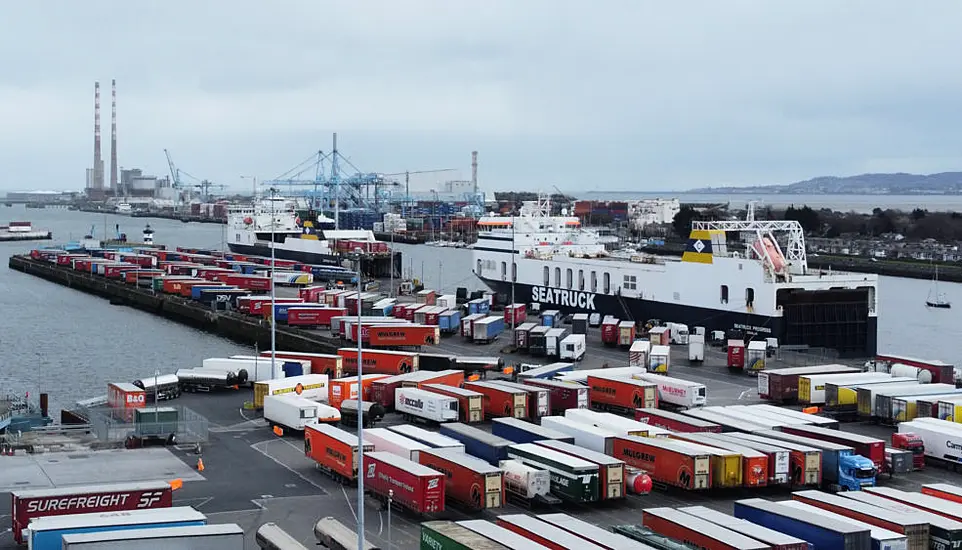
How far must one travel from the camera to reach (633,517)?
1925cm

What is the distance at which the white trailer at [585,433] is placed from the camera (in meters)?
22.5

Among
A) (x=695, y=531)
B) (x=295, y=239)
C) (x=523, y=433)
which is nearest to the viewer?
(x=695, y=531)

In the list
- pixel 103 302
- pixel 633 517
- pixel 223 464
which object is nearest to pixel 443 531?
pixel 633 517

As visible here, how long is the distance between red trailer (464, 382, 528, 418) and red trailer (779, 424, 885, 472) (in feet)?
20.0

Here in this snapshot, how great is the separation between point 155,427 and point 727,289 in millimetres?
23708

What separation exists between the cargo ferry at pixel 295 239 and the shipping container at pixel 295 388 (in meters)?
40.7

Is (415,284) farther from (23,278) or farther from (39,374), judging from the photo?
(23,278)

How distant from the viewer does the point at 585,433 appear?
23.0 metres

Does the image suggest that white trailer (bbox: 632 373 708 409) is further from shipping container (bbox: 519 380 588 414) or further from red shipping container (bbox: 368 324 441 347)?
red shipping container (bbox: 368 324 441 347)

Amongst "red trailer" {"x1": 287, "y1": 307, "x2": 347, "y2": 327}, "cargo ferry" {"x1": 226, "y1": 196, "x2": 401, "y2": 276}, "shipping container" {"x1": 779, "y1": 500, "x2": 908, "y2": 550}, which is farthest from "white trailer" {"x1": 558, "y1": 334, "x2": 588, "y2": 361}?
"cargo ferry" {"x1": 226, "y1": 196, "x2": 401, "y2": 276}

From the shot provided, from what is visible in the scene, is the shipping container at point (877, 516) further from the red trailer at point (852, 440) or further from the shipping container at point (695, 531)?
the red trailer at point (852, 440)

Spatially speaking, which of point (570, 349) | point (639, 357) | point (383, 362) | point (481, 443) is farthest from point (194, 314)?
point (481, 443)

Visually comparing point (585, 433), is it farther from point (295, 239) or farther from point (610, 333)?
point (295, 239)

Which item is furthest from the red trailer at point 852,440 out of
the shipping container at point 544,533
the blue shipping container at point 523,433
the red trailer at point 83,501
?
the red trailer at point 83,501
